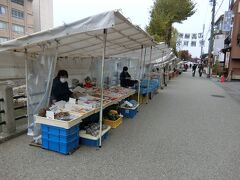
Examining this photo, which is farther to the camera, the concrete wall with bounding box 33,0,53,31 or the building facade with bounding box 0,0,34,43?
the concrete wall with bounding box 33,0,53,31

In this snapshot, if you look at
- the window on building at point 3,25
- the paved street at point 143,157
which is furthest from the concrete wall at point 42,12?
the paved street at point 143,157

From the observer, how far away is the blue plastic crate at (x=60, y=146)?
4074 mm

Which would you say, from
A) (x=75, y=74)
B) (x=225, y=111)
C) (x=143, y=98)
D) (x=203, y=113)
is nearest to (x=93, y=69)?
(x=75, y=74)

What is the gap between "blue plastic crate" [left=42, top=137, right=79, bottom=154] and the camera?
4.07m

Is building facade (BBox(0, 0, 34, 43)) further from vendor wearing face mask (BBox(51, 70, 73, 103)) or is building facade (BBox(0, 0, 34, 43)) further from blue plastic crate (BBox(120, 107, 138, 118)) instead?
vendor wearing face mask (BBox(51, 70, 73, 103))

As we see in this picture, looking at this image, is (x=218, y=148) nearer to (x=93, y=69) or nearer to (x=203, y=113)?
(x=203, y=113)

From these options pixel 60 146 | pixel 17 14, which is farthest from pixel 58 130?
Result: pixel 17 14

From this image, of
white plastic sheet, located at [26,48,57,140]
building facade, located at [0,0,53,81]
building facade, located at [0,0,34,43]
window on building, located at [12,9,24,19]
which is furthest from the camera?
window on building, located at [12,9,24,19]

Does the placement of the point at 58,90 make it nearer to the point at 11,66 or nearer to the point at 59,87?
the point at 59,87

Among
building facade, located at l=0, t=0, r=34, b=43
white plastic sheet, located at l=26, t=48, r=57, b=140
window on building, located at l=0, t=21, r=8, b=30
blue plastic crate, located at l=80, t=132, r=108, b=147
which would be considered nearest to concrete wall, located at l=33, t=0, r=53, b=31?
building facade, located at l=0, t=0, r=34, b=43

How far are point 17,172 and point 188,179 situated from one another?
9.55ft

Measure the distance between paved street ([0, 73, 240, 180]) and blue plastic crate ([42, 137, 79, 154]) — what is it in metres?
0.11

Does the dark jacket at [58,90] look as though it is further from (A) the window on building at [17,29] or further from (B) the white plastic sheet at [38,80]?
(A) the window on building at [17,29]

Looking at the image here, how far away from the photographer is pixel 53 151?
421 centimetres
